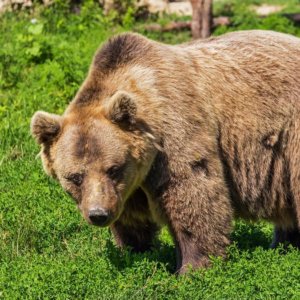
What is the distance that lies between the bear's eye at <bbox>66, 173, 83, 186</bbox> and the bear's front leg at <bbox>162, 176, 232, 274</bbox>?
60 centimetres

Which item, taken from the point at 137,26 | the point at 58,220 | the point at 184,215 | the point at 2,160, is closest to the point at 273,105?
the point at 184,215

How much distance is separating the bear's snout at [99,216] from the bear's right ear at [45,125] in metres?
0.65

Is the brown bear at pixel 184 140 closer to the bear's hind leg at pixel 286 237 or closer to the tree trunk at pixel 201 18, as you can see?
the bear's hind leg at pixel 286 237

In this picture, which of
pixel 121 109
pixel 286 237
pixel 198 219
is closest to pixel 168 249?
pixel 198 219

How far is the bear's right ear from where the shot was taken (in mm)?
6199

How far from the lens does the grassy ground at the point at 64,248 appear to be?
6.08 metres

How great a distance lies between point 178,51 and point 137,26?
7034mm

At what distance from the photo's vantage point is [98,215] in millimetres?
5965

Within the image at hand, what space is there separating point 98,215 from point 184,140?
798 mm

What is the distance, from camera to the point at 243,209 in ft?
22.1

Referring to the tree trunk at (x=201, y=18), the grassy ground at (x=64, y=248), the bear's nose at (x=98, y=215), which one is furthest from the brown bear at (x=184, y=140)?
the tree trunk at (x=201, y=18)

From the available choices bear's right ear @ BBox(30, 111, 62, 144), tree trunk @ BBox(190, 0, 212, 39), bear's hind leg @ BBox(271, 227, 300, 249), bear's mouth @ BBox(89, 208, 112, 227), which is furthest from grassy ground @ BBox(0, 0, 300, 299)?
tree trunk @ BBox(190, 0, 212, 39)

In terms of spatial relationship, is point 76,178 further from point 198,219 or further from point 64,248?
point 64,248

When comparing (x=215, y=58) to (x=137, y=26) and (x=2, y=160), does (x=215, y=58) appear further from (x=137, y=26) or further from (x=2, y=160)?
(x=137, y=26)
